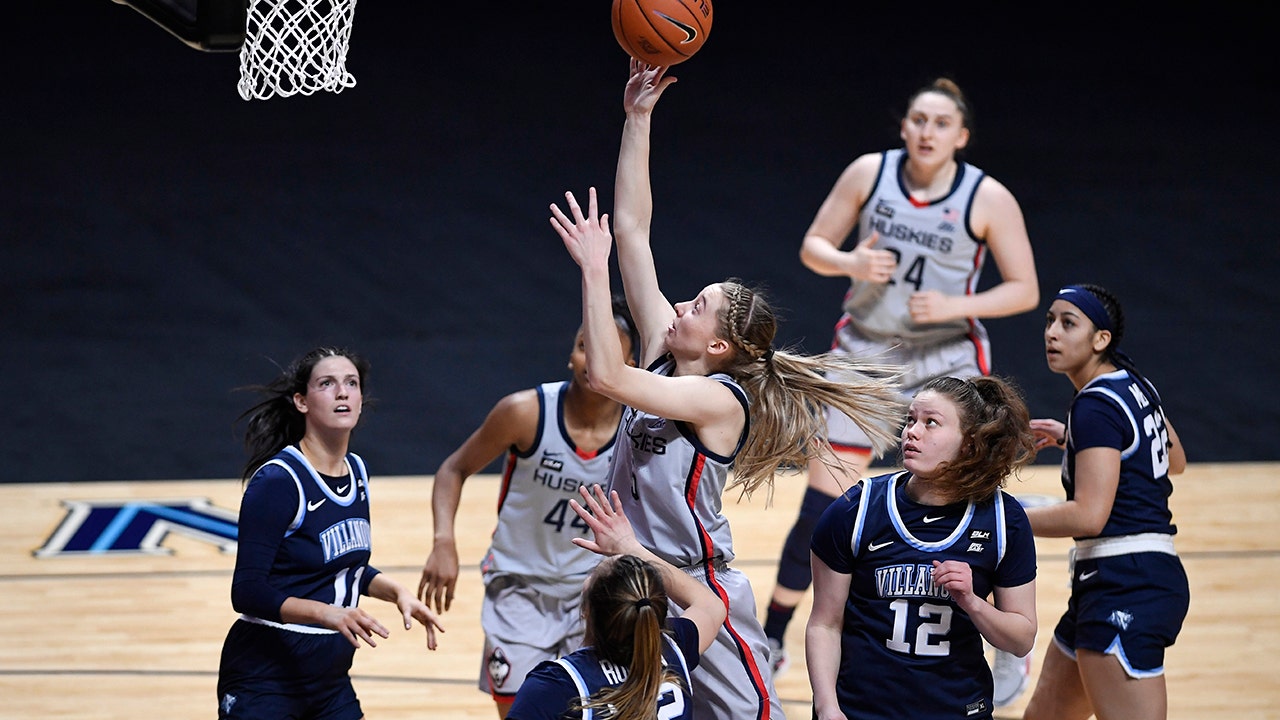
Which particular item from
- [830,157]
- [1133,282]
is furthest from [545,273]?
[1133,282]

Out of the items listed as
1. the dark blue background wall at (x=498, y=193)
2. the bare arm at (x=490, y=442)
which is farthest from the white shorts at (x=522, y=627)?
the dark blue background wall at (x=498, y=193)

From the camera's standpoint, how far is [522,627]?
4.34m

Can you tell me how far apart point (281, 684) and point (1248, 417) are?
19.8ft

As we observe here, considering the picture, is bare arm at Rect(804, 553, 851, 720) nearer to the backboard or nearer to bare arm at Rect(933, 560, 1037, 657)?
bare arm at Rect(933, 560, 1037, 657)

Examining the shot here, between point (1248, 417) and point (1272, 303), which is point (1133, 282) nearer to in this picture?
point (1272, 303)

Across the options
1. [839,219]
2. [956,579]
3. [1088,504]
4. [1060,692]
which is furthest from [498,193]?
[956,579]

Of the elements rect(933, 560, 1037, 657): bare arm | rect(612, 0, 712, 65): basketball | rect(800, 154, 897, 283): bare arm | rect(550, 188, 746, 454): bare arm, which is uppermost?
rect(612, 0, 712, 65): basketball

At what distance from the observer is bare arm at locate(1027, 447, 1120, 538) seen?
379 centimetres

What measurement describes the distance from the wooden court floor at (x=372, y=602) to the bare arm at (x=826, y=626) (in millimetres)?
1888

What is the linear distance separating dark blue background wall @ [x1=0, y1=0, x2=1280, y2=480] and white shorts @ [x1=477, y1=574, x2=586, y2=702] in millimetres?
3034

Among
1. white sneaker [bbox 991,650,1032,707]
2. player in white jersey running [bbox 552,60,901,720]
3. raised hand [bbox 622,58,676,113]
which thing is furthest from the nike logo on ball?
white sneaker [bbox 991,650,1032,707]

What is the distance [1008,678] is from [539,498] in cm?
177

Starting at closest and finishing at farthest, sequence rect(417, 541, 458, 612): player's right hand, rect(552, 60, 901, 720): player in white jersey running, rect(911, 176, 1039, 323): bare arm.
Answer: rect(552, 60, 901, 720): player in white jersey running, rect(417, 541, 458, 612): player's right hand, rect(911, 176, 1039, 323): bare arm

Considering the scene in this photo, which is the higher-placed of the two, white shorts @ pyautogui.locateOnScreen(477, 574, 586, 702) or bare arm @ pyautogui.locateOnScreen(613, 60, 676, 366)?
bare arm @ pyautogui.locateOnScreen(613, 60, 676, 366)
